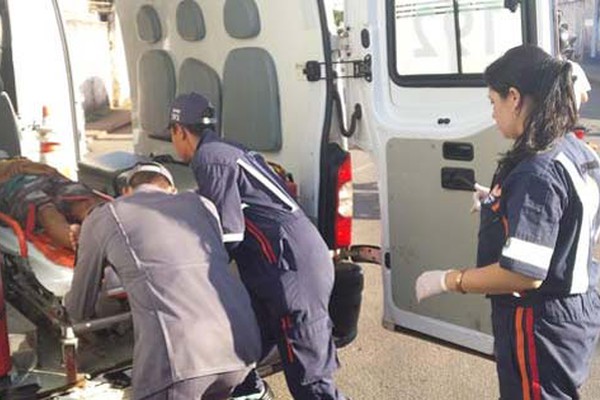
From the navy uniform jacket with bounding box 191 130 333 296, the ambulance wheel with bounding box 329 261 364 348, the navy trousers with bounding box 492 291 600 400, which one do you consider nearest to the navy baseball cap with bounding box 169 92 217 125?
the navy uniform jacket with bounding box 191 130 333 296

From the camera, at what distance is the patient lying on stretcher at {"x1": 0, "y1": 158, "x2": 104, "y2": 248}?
3.35 metres

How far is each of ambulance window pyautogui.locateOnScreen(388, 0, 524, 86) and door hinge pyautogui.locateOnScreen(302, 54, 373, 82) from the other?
10 centimetres

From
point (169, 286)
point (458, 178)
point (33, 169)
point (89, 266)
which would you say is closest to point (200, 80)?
point (33, 169)

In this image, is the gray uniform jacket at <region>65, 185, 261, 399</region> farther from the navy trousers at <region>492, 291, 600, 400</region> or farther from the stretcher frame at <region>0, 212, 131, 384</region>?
the navy trousers at <region>492, 291, 600, 400</region>


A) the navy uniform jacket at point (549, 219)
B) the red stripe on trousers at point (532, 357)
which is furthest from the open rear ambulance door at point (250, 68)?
the red stripe on trousers at point (532, 357)

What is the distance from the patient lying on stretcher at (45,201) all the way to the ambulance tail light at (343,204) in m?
1.11

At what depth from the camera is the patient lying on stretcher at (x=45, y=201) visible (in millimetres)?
3349

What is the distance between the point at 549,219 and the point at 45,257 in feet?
6.32

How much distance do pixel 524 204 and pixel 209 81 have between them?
2622 mm

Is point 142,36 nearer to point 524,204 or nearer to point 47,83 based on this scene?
point 47,83

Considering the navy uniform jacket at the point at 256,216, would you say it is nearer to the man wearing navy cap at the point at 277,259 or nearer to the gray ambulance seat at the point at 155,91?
the man wearing navy cap at the point at 277,259

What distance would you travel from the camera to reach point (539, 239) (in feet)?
6.61

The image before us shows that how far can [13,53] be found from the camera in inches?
183

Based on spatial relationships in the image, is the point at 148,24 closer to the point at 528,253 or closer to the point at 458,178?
the point at 458,178
